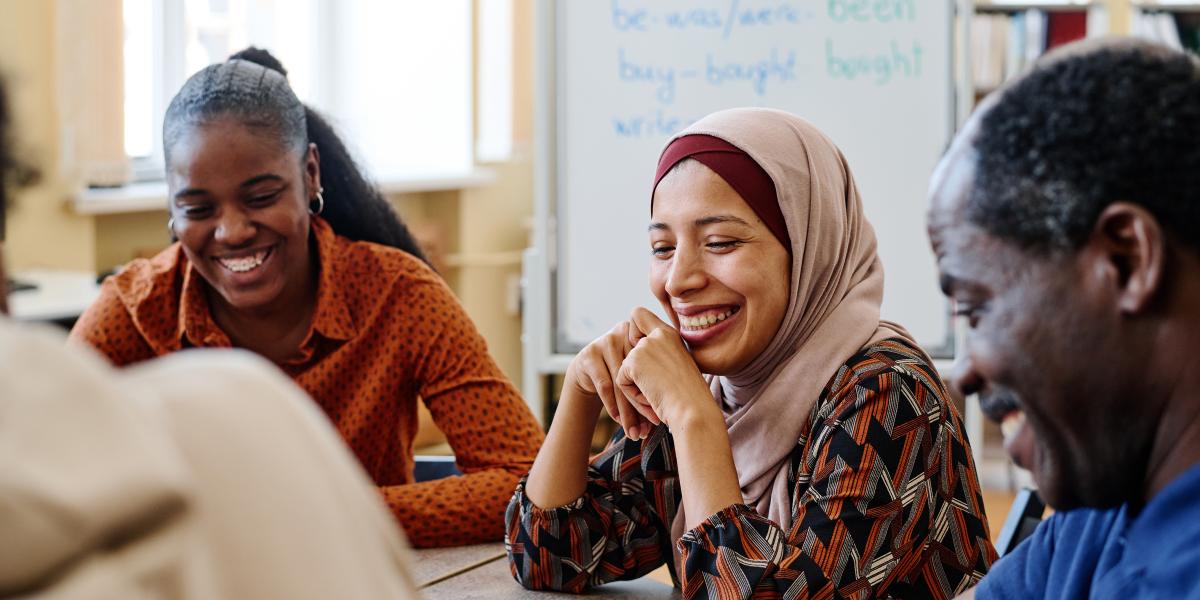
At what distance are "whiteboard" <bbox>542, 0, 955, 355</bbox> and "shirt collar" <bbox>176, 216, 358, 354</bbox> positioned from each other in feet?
3.80

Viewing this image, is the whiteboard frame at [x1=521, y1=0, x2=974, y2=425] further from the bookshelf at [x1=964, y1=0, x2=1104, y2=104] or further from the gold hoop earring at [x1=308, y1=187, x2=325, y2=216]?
the bookshelf at [x1=964, y1=0, x2=1104, y2=104]

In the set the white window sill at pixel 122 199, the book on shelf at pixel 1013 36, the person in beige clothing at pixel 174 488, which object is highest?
the book on shelf at pixel 1013 36

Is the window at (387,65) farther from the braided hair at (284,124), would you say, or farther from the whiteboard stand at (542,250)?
the braided hair at (284,124)

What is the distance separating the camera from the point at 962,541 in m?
1.49

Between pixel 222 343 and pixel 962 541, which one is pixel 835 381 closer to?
pixel 962 541

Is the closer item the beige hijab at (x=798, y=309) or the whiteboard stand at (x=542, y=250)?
the beige hijab at (x=798, y=309)

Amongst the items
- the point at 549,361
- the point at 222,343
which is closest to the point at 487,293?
the point at 549,361

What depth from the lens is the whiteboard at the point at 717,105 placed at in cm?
306

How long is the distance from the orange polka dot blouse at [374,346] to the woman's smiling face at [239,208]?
0.24 feet

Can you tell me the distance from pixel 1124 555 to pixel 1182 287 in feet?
0.74

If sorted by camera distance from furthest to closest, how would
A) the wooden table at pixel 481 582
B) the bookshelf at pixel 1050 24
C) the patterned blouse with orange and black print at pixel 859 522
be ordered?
the bookshelf at pixel 1050 24 < the wooden table at pixel 481 582 < the patterned blouse with orange and black print at pixel 859 522

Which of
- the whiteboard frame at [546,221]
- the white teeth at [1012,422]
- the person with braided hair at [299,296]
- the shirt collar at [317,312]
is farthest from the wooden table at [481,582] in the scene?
the whiteboard frame at [546,221]

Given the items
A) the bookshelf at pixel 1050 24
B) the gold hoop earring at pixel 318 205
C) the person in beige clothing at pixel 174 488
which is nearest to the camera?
the person in beige clothing at pixel 174 488

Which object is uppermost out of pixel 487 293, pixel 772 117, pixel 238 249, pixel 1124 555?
pixel 772 117
